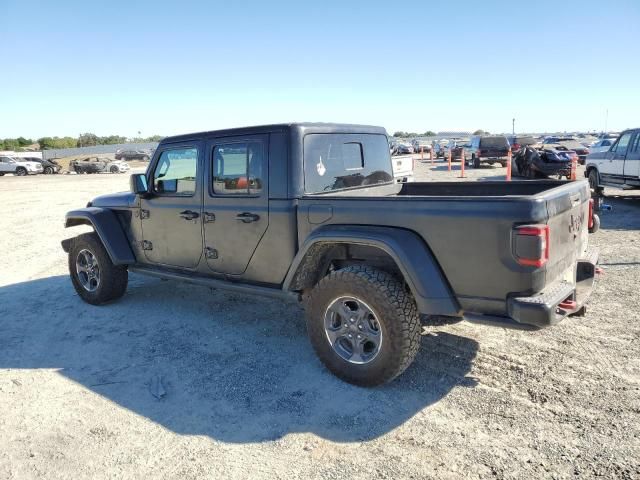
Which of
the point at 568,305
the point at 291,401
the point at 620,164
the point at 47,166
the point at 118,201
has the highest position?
the point at 47,166

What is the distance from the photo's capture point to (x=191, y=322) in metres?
5.19

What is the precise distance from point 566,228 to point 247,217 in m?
2.42

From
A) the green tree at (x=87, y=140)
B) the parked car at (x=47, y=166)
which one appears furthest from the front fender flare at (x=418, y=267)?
the green tree at (x=87, y=140)


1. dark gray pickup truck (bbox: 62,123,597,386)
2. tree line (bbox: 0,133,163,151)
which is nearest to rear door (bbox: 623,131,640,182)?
dark gray pickup truck (bbox: 62,123,597,386)

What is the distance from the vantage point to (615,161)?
12.3 m

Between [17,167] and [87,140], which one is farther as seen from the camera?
[87,140]

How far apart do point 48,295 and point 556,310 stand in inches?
228

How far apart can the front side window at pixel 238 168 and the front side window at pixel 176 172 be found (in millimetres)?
306

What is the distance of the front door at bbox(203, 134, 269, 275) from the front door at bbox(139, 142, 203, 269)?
0.51 ft

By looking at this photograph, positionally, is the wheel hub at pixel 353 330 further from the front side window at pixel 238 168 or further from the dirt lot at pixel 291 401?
the front side window at pixel 238 168

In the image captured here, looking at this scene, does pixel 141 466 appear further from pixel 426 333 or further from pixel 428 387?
pixel 426 333

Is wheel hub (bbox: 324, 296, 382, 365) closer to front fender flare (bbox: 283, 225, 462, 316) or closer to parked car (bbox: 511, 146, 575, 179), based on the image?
front fender flare (bbox: 283, 225, 462, 316)

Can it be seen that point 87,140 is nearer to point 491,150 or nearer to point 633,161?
point 491,150

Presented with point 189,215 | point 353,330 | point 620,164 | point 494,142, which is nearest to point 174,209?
point 189,215
